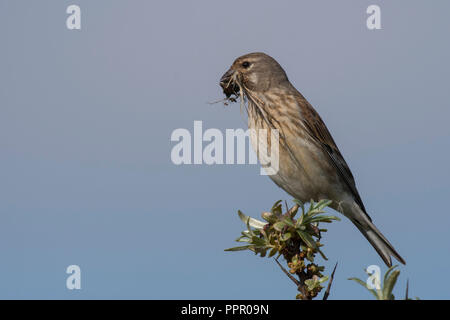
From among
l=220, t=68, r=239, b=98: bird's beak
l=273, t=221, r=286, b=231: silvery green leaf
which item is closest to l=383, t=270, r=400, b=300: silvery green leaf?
l=273, t=221, r=286, b=231: silvery green leaf

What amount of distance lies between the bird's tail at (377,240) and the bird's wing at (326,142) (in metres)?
0.18

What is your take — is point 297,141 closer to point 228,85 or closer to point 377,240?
point 228,85

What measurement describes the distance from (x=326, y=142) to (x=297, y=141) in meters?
0.56

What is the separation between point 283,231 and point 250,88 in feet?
10.5

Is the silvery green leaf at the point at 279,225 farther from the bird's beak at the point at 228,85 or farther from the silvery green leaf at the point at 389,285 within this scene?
the bird's beak at the point at 228,85

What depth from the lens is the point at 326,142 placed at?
618 centimetres

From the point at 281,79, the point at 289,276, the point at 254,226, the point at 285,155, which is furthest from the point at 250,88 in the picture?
the point at 289,276

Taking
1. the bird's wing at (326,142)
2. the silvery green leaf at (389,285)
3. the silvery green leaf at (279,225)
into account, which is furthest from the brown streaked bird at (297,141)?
the silvery green leaf at (389,285)

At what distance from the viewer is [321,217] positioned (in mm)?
3256

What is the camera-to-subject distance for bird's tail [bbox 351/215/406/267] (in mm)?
5605

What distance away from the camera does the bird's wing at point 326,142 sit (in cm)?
603

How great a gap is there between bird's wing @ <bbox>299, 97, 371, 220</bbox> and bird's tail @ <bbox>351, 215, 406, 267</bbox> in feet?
0.59
